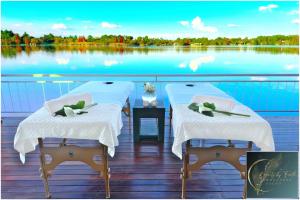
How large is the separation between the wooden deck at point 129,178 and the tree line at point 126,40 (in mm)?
4585

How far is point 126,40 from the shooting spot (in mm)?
7266

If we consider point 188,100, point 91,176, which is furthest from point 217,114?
point 91,176

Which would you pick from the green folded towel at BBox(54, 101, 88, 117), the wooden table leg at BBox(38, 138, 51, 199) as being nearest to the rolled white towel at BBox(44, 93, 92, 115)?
the green folded towel at BBox(54, 101, 88, 117)

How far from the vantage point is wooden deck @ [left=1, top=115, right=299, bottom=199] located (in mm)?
2221

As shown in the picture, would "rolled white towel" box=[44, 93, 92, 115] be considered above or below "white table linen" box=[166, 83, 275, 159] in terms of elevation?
above

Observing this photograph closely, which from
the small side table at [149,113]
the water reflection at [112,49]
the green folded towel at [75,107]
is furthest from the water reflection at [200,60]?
→ the green folded towel at [75,107]

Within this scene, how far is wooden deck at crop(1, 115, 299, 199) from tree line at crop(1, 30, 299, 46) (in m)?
4.58

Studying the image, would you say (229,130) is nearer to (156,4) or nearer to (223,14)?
(156,4)

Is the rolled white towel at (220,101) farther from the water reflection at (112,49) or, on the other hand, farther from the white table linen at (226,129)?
the water reflection at (112,49)

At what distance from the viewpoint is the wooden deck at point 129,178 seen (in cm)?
222

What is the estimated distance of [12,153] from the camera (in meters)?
3.05

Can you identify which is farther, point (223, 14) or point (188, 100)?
point (223, 14)

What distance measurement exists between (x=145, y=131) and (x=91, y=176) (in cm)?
147

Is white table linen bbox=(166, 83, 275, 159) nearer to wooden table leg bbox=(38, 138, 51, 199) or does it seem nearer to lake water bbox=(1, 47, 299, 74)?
wooden table leg bbox=(38, 138, 51, 199)
